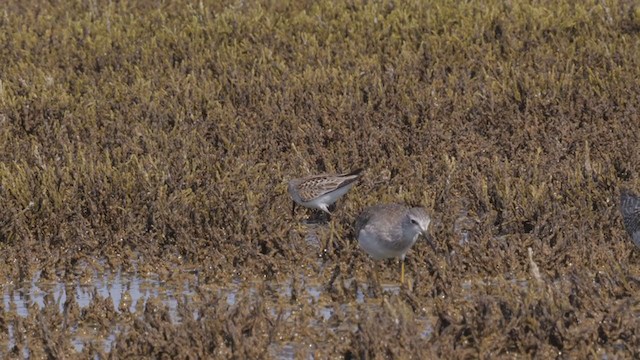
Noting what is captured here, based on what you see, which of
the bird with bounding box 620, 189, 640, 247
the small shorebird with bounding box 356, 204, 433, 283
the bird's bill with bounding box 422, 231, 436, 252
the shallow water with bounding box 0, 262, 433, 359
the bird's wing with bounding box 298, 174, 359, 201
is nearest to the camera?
the shallow water with bounding box 0, 262, 433, 359

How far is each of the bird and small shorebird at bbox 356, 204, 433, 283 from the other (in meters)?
1.22

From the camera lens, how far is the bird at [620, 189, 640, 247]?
7406mm

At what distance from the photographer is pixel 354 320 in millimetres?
6305

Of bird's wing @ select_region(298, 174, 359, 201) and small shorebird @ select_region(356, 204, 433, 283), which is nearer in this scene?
small shorebird @ select_region(356, 204, 433, 283)

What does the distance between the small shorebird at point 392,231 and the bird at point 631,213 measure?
4.02 ft

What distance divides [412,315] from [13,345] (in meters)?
2.09

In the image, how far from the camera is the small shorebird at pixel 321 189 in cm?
862

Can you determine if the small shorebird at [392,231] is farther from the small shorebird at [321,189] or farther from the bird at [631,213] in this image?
the bird at [631,213]

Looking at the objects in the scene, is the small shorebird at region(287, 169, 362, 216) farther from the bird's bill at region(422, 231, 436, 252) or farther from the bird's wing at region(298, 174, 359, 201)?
the bird's bill at region(422, 231, 436, 252)

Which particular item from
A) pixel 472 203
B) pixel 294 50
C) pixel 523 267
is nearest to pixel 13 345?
pixel 523 267

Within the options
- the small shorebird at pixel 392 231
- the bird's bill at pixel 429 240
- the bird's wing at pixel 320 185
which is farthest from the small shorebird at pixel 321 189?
the bird's bill at pixel 429 240

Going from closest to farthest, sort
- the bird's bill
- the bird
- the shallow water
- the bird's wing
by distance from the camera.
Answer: the shallow water, the bird's bill, the bird, the bird's wing

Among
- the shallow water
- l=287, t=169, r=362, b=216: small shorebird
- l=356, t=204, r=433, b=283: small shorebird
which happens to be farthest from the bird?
l=287, t=169, r=362, b=216: small shorebird

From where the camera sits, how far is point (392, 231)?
23.9 feet
